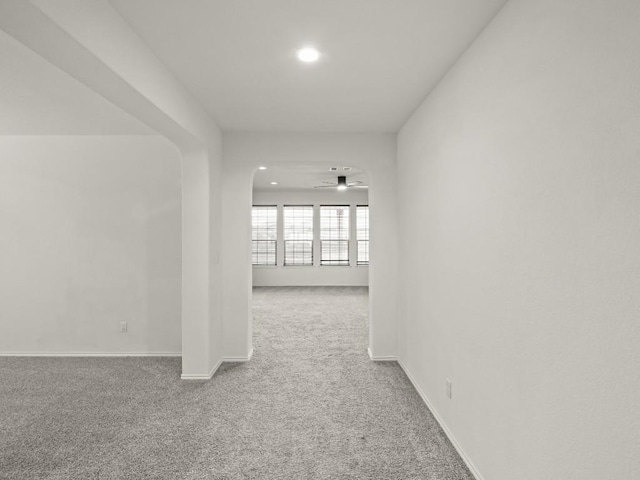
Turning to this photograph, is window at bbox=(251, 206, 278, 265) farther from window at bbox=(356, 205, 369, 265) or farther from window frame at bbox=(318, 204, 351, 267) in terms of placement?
window at bbox=(356, 205, 369, 265)

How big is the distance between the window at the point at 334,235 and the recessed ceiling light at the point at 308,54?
798 cm

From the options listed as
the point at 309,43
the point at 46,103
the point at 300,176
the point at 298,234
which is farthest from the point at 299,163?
the point at 298,234

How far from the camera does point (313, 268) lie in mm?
10352

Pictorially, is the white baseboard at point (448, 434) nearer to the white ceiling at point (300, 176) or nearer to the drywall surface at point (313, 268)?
the white ceiling at point (300, 176)

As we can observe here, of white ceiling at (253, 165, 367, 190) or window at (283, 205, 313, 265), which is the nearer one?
white ceiling at (253, 165, 367, 190)

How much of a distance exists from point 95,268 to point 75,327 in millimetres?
722

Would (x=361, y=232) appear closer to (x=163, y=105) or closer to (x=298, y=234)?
(x=298, y=234)

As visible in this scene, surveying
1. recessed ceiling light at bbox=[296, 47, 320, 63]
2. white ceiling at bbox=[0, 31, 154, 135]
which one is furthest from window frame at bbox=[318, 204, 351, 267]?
recessed ceiling light at bbox=[296, 47, 320, 63]

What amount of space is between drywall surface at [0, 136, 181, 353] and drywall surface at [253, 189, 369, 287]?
6.02 m

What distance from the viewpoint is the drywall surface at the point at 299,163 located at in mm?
4047

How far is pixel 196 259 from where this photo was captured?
3570mm

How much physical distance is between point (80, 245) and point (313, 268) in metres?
6.68

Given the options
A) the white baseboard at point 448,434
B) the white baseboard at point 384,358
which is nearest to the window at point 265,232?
the white baseboard at point 384,358

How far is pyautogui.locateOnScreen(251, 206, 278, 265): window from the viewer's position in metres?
10.4
